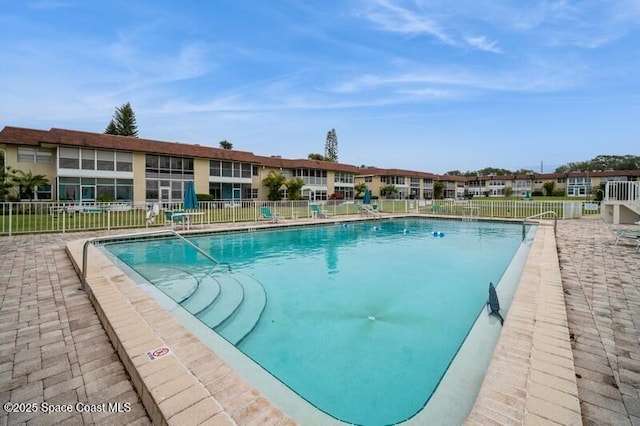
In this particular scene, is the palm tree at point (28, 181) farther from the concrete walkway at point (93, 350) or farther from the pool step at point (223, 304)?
the pool step at point (223, 304)

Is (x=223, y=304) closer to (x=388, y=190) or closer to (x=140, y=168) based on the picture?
(x=140, y=168)

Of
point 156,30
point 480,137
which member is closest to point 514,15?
point 156,30

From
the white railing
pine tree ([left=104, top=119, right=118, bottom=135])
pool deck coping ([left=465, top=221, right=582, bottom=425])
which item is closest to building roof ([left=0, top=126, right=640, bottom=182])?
the white railing

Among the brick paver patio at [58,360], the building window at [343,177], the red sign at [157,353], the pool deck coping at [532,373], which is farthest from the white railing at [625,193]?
the building window at [343,177]

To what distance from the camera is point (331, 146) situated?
208 ft

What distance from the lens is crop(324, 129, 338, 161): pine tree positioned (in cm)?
6303

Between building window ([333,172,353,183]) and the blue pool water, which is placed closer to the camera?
the blue pool water

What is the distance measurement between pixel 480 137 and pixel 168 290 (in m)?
34.2

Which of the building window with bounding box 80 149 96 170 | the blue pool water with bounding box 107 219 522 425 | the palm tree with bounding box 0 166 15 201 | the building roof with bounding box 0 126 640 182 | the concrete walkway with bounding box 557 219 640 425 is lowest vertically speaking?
the blue pool water with bounding box 107 219 522 425

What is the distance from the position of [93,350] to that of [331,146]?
205 feet

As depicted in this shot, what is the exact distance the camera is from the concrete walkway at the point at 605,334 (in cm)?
215

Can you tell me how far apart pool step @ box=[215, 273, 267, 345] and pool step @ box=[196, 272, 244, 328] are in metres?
0.07

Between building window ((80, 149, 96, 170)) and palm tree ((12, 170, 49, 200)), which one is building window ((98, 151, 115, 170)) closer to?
building window ((80, 149, 96, 170))

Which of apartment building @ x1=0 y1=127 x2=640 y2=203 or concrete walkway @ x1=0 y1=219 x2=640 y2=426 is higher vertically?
apartment building @ x1=0 y1=127 x2=640 y2=203
